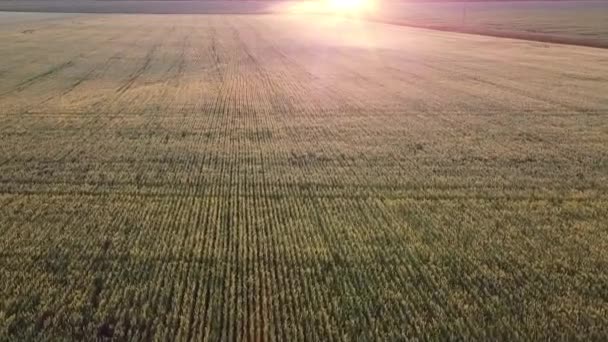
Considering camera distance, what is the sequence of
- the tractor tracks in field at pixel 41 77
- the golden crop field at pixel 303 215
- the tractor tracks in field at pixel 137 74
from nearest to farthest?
the golden crop field at pixel 303 215 < the tractor tracks in field at pixel 41 77 < the tractor tracks in field at pixel 137 74

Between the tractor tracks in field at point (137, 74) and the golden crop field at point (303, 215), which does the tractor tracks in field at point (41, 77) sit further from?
the tractor tracks in field at point (137, 74)

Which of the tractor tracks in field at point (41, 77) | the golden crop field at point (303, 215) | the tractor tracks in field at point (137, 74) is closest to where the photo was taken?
the golden crop field at point (303, 215)

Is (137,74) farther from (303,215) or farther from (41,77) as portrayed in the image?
(303,215)

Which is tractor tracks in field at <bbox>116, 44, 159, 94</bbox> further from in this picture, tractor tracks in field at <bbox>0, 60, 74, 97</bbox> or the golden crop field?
tractor tracks in field at <bbox>0, 60, 74, 97</bbox>

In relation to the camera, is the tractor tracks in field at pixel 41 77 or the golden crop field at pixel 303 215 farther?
the tractor tracks in field at pixel 41 77

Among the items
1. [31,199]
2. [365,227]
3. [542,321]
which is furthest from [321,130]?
[542,321]

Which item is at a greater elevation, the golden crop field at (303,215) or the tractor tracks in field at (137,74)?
the tractor tracks in field at (137,74)

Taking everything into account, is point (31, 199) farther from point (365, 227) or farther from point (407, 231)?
point (407, 231)

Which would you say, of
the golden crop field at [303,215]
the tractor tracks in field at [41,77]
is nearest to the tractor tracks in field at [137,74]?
the golden crop field at [303,215]

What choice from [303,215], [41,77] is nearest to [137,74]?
[41,77]
